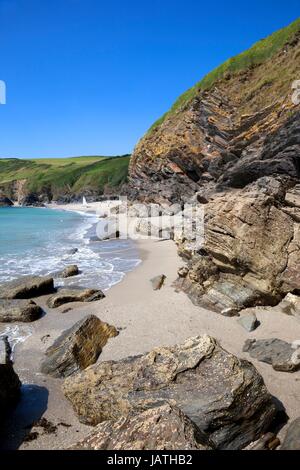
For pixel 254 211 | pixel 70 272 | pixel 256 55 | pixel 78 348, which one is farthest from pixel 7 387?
pixel 256 55

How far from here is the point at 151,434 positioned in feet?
17.5

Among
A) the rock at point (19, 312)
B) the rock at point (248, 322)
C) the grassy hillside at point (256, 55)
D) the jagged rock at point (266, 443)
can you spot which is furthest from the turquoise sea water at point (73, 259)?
the grassy hillside at point (256, 55)

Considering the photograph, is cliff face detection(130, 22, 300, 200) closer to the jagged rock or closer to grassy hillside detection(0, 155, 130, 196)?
the jagged rock

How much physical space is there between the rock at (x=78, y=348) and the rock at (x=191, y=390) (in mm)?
1317

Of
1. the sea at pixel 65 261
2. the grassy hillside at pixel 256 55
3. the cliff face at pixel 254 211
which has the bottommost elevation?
the sea at pixel 65 261

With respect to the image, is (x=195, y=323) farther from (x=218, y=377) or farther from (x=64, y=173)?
(x=64, y=173)

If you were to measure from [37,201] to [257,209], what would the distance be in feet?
491

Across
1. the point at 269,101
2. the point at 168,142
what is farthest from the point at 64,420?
the point at 168,142

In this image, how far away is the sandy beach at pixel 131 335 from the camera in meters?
7.99

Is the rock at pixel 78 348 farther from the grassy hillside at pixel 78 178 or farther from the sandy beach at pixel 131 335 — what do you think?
the grassy hillside at pixel 78 178

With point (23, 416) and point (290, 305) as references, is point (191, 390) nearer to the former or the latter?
point (23, 416)

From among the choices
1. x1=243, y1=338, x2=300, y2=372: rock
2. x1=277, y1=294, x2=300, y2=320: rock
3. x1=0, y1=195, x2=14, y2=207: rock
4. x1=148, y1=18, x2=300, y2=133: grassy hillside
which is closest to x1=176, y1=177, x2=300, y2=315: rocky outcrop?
x1=277, y1=294, x2=300, y2=320: rock

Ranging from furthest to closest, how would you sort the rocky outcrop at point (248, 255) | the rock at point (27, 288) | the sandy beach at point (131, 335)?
the rock at point (27, 288), the rocky outcrop at point (248, 255), the sandy beach at point (131, 335)

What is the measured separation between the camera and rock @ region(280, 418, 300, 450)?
6020 millimetres
